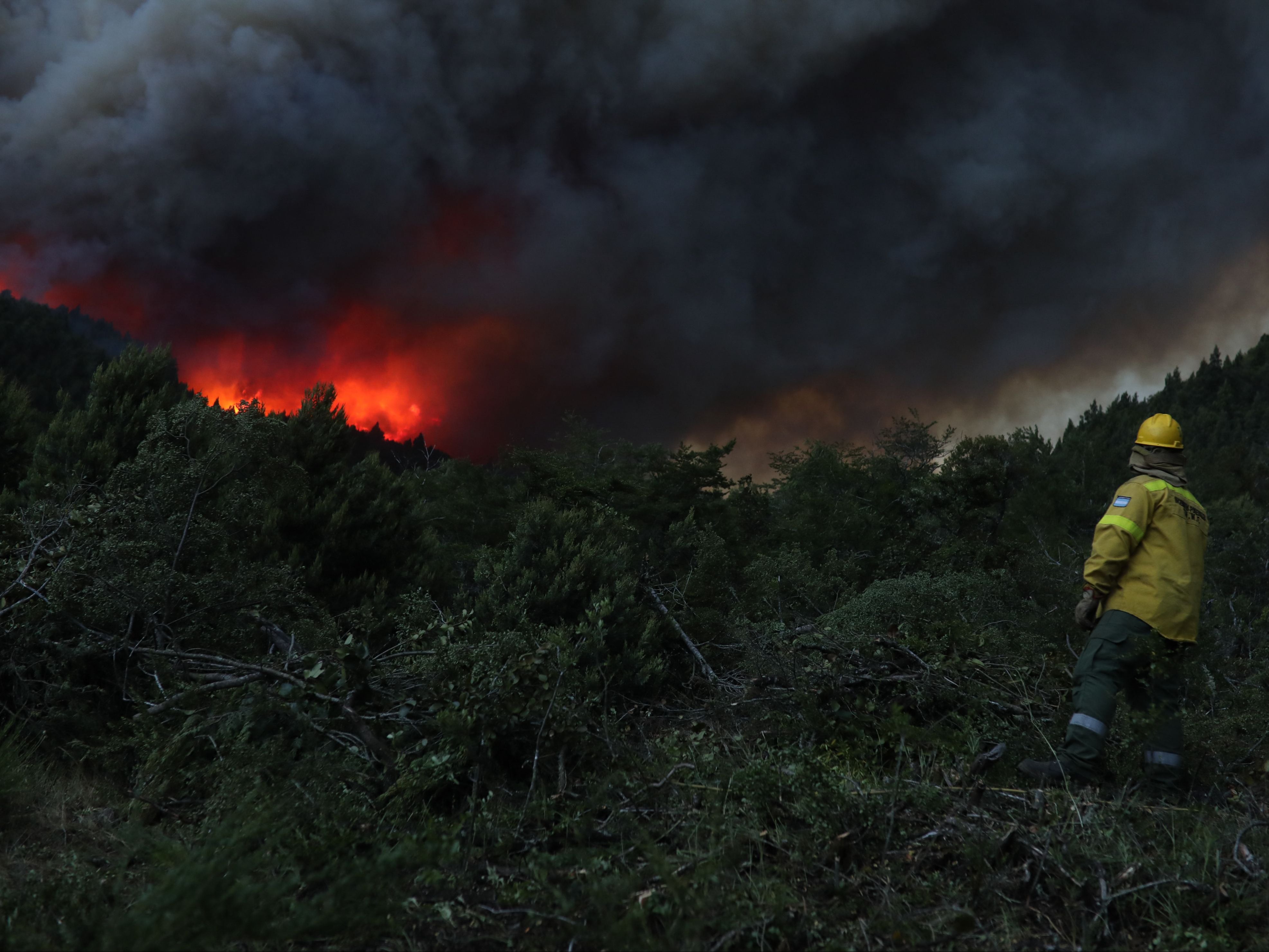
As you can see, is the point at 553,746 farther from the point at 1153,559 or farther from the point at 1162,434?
the point at 1162,434

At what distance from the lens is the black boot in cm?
371

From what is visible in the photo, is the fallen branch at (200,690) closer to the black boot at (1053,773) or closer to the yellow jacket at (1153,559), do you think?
the black boot at (1053,773)

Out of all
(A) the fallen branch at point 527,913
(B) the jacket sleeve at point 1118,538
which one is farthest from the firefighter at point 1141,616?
(A) the fallen branch at point 527,913

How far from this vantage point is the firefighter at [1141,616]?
3797 millimetres

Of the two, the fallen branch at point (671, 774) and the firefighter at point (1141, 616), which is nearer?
the fallen branch at point (671, 774)

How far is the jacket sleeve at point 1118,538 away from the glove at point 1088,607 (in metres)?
0.03

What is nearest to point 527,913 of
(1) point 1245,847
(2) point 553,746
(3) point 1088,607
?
(2) point 553,746

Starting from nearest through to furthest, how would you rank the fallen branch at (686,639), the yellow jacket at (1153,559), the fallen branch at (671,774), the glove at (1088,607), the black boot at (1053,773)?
the fallen branch at (671,774) → the black boot at (1053,773) → the yellow jacket at (1153,559) → the glove at (1088,607) → the fallen branch at (686,639)

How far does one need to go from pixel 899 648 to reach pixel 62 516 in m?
5.99

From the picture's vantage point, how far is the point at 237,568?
6.39 metres

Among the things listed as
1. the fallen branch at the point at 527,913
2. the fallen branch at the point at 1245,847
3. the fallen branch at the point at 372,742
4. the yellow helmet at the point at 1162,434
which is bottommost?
the fallen branch at the point at 527,913

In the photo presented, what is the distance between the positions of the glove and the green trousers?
5 cm

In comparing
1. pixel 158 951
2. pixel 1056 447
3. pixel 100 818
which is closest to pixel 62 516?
pixel 100 818

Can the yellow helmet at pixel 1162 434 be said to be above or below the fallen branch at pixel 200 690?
above
